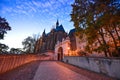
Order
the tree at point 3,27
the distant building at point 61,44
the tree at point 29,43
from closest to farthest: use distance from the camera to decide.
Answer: the tree at point 3,27 → the distant building at point 61,44 → the tree at point 29,43

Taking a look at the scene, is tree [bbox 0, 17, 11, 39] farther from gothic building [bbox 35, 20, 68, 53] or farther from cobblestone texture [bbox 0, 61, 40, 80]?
gothic building [bbox 35, 20, 68, 53]

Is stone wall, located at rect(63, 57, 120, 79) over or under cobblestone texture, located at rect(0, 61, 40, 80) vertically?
over

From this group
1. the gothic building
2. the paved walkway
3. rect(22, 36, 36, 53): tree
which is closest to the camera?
the paved walkway

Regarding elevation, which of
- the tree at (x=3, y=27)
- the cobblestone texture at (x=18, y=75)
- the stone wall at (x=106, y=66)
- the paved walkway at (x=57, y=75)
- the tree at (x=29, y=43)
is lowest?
the paved walkway at (x=57, y=75)

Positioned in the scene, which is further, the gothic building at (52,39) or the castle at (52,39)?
the gothic building at (52,39)

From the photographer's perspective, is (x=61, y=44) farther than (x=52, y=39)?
No

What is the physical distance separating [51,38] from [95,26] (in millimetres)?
52853

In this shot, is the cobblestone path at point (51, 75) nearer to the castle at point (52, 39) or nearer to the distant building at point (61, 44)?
the distant building at point (61, 44)

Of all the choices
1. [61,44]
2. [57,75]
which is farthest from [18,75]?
[61,44]

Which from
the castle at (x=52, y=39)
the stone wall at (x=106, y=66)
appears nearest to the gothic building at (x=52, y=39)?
the castle at (x=52, y=39)

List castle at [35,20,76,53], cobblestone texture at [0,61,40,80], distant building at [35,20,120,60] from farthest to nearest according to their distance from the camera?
castle at [35,20,76,53] < distant building at [35,20,120,60] < cobblestone texture at [0,61,40,80]

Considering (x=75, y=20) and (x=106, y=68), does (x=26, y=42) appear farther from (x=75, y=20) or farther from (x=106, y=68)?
(x=106, y=68)

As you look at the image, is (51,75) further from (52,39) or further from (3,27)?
(52,39)

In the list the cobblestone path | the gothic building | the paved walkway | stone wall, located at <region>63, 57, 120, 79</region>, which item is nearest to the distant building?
the gothic building
